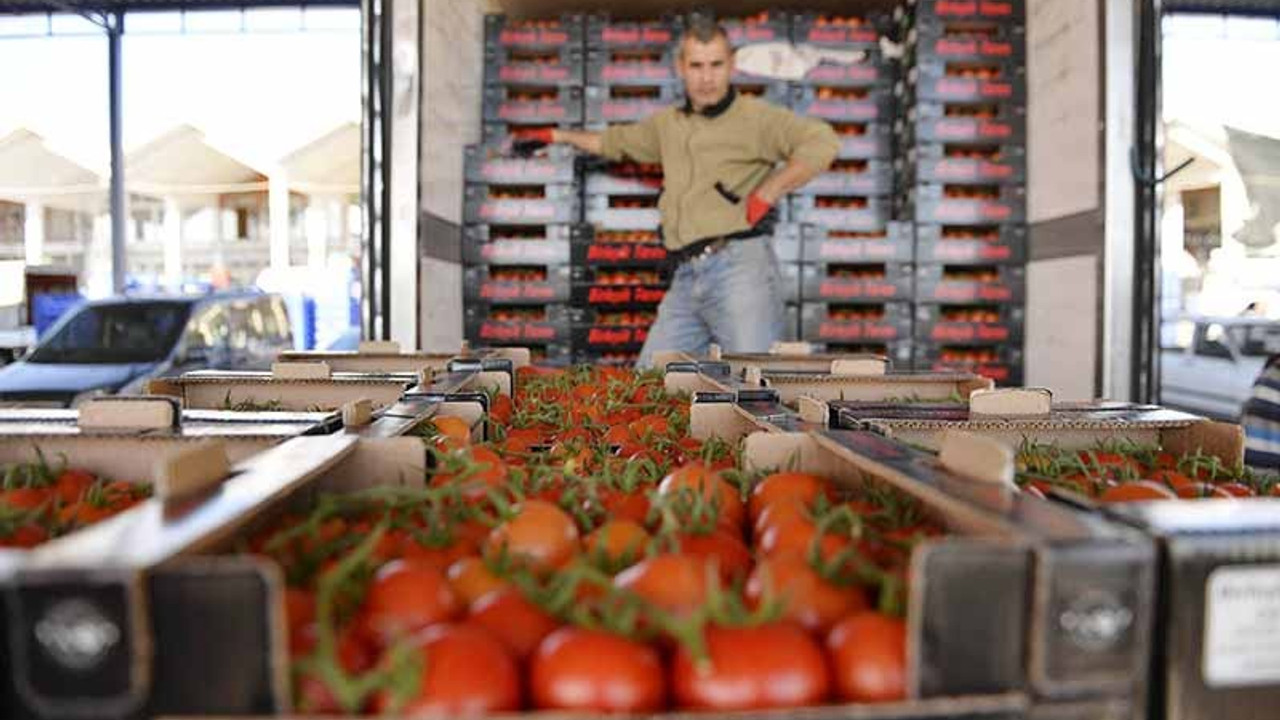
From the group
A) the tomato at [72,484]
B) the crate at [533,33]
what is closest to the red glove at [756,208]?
the crate at [533,33]

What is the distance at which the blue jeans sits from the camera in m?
4.60

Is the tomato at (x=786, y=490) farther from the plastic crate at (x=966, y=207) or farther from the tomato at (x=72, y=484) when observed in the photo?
the plastic crate at (x=966, y=207)

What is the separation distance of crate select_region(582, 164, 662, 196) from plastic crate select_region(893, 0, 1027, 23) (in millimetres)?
2008

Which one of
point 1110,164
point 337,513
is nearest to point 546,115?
point 1110,164

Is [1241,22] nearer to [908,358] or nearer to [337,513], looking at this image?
[908,358]

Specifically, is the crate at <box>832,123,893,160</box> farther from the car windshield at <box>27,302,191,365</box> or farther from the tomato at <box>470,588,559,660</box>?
the tomato at <box>470,588,559,660</box>

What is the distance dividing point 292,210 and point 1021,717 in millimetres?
27736

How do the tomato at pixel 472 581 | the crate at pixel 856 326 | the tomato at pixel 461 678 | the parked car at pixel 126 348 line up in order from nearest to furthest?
1. the tomato at pixel 461 678
2. the tomato at pixel 472 581
3. the parked car at pixel 126 348
4. the crate at pixel 856 326

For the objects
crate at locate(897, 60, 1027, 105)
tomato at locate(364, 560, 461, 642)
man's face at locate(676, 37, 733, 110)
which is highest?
crate at locate(897, 60, 1027, 105)

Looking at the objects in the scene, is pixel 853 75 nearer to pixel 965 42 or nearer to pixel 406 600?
pixel 965 42

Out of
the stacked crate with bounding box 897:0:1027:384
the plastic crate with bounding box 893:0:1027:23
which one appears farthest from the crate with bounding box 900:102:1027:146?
the plastic crate with bounding box 893:0:1027:23

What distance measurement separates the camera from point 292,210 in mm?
26406

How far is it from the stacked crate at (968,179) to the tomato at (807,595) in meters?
5.58

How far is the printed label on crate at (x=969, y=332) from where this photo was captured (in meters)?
6.36
